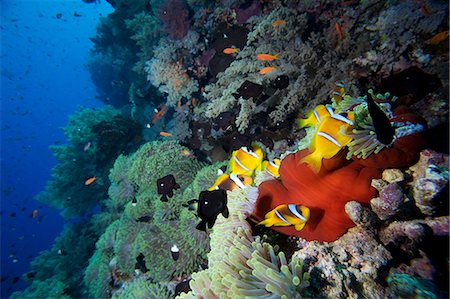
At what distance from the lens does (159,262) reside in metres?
4.14

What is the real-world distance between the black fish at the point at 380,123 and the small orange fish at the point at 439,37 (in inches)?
76.5

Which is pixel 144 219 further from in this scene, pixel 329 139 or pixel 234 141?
pixel 329 139

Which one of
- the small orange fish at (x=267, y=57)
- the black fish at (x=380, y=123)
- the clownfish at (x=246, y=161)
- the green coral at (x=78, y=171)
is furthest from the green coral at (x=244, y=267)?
the green coral at (x=78, y=171)

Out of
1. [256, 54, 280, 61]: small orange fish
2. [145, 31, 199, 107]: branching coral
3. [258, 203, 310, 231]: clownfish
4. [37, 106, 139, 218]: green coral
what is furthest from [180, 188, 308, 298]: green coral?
[37, 106, 139, 218]: green coral

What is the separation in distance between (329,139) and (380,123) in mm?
318

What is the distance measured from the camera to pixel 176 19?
24.4 ft

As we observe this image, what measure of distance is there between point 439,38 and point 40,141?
3824 inches

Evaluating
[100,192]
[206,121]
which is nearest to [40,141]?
[100,192]

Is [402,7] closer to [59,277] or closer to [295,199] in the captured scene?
[295,199]

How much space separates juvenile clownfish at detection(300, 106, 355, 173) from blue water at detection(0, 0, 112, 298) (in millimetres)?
57204

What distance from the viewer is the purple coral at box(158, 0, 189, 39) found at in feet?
24.3

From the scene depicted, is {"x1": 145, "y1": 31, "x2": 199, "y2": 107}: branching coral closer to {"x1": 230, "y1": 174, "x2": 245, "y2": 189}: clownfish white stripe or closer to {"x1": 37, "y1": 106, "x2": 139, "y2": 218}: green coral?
{"x1": 37, "y1": 106, "x2": 139, "y2": 218}: green coral

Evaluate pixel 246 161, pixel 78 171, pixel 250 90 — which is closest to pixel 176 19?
pixel 250 90

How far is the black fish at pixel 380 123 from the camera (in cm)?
151
